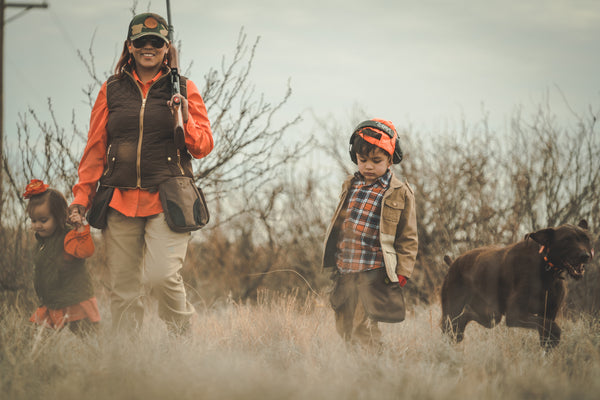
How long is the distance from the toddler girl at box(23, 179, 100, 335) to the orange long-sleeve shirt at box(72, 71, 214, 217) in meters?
0.67

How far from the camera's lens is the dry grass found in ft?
8.70

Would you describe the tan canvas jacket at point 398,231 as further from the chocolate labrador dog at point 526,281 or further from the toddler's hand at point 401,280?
the chocolate labrador dog at point 526,281

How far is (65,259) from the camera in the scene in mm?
4078

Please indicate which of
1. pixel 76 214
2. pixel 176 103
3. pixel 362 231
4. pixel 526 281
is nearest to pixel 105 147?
pixel 76 214

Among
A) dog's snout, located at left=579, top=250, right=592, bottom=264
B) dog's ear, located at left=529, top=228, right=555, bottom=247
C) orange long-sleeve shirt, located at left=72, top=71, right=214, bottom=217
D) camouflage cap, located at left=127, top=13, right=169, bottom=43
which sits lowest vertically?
dog's snout, located at left=579, top=250, right=592, bottom=264

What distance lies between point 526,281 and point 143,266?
8.72 feet

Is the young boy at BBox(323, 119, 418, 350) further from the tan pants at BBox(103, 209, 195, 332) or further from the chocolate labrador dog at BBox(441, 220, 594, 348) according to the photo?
the tan pants at BBox(103, 209, 195, 332)

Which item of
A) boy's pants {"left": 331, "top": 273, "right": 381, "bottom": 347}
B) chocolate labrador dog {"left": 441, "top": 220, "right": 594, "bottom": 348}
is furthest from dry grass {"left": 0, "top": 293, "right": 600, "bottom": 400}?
chocolate labrador dog {"left": 441, "top": 220, "right": 594, "bottom": 348}

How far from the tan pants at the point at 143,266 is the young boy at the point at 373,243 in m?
1.05

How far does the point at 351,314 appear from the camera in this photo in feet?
12.2

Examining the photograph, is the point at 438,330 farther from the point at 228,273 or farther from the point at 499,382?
the point at 228,273

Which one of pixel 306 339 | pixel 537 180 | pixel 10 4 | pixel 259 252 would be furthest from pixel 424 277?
pixel 10 4

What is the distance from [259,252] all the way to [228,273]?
0.76 meters

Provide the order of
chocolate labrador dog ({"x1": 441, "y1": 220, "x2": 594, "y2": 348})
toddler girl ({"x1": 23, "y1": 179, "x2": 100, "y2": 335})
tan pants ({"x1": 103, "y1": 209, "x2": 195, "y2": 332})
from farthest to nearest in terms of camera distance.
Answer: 1. toddler girl ({"x1": 23, "y1": 179, "x2": 100, "y2": 335})
2. chocolate labrador dog ({"x1": 441, "y1": 220, "x2": 594, "y2": 348})
3. tan pants ({"x1": 103, "y1": 209, "x2": 195, "y2": 332})
